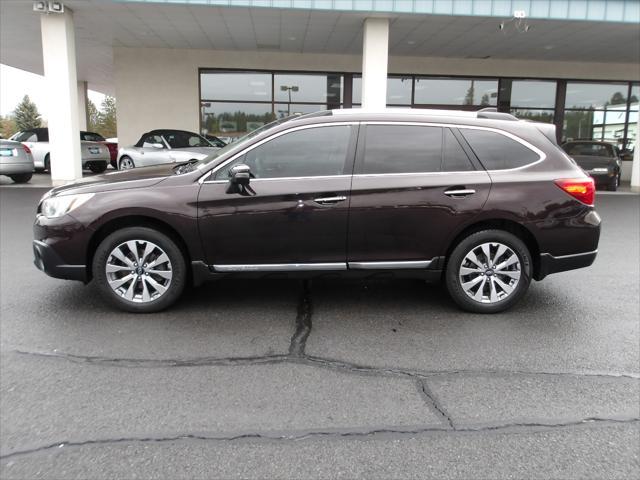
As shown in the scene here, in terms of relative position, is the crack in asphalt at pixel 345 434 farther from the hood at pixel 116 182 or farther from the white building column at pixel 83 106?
the white building column at pixel 83 106

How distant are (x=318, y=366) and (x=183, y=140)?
1279cm

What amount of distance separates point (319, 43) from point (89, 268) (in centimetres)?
1400

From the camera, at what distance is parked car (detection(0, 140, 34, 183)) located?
48.4ft

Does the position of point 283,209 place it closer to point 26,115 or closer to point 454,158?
point 454,158

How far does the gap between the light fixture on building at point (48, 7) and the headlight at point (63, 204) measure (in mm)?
10668

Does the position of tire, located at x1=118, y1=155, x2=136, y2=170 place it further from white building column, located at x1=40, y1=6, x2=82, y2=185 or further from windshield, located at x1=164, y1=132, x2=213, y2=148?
white building column, located at x1=40, y1=6, x2=82, y2=185

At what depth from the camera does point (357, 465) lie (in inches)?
102

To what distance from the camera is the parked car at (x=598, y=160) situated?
16.2 metres

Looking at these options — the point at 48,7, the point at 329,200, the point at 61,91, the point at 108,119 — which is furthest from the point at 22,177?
the point at 108,119

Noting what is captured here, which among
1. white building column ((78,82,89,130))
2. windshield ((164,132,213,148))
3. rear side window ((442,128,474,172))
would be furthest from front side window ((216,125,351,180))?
white building column ((78,82,89,130))

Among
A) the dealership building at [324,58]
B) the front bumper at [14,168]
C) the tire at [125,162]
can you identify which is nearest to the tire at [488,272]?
the dealership building at [324,58]

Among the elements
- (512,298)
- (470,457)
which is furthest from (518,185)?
(470,457)

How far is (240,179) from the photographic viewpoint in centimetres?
443

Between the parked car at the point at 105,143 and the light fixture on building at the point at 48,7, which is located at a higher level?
the light fixture on building at the point at 48,7
